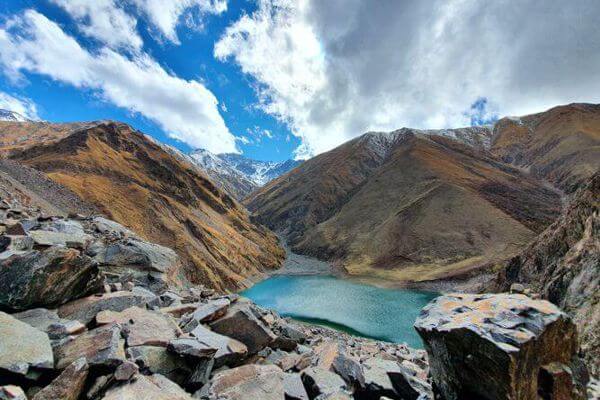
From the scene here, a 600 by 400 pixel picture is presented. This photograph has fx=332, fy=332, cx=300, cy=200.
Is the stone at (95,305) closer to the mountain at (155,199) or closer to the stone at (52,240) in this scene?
the stone at (52,240)

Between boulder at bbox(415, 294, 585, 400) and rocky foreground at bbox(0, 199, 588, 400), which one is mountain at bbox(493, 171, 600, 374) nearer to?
boulder at bbox(415, 294, 585, 400)

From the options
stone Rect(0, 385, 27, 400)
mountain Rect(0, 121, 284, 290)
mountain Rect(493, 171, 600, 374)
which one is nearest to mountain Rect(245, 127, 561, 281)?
mountain Rect(0, 121, 284, 290)

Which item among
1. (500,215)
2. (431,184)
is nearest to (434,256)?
(500,215)

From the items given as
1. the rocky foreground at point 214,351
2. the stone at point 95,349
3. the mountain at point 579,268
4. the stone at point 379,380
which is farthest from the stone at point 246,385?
the mountain at point 579,268

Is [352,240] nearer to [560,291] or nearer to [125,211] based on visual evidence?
[125,211]

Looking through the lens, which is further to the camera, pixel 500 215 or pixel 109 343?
pixel 500 215

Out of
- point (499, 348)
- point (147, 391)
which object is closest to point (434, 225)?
point (499, 348)

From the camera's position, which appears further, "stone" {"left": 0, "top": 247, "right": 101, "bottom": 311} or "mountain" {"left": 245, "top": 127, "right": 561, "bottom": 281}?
"mountain" {"left": 245, "top": 127, "right": 561, "bottom": 281}
